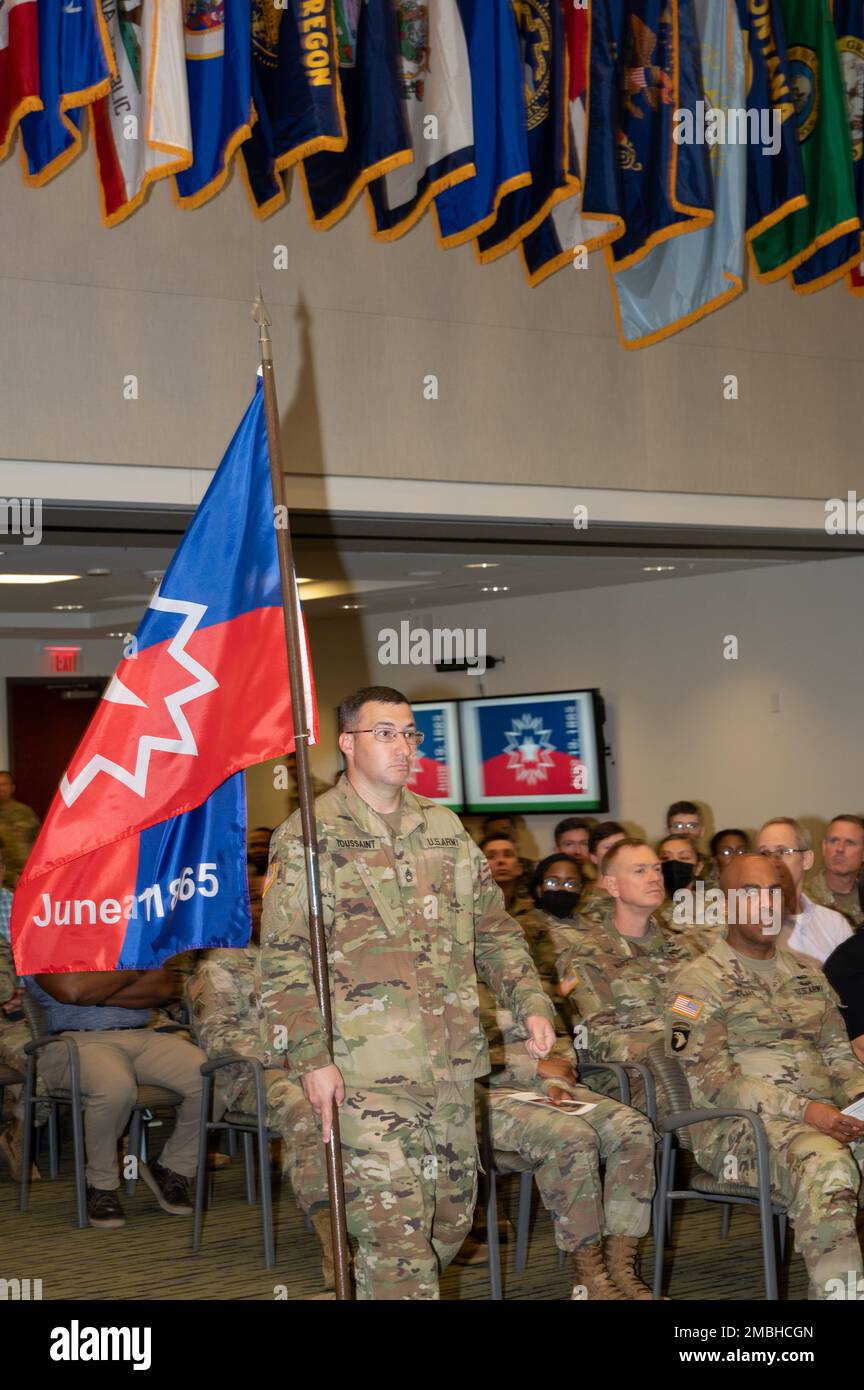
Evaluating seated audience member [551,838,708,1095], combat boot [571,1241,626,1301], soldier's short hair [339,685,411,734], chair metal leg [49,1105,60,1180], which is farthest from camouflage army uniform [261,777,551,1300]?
chair metal leg [49,1105,60,1180]

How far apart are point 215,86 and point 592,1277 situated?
428cm

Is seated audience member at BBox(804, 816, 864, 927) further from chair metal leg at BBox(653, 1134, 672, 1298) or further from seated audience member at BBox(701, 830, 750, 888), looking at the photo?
chair metal leg at BBox(653, 1134, 672, 1298)

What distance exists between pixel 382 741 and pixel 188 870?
673mm

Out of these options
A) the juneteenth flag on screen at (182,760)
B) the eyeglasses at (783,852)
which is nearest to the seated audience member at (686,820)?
the eyeglasses at (783,852)

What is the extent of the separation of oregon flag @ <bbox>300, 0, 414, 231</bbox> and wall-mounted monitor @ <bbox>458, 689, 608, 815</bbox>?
5752 millimetres

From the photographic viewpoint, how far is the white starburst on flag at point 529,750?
1177cm

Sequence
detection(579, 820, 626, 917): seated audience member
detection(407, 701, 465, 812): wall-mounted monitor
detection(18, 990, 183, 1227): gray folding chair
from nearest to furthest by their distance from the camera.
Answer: detection(18, 990, 183, 1227): gray folding chair, detection(579, 820, 626, 917): seated audience member, detection(407, 701, 465, 812): wall-mounted monitor

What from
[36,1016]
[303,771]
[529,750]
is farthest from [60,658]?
[303,771]

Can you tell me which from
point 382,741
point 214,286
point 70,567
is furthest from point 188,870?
point 70,567

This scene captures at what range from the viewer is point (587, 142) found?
6.69 m

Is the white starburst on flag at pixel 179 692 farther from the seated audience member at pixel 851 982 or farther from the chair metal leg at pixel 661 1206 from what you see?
the seated audience member at pixel 851 982

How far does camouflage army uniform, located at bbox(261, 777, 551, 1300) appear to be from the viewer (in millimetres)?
3639

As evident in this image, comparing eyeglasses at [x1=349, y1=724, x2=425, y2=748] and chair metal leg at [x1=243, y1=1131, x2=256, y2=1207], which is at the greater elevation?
eyeglasses at [x1=349, y1=724, x2=425, y2=748]

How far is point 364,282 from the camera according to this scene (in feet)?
22.1
